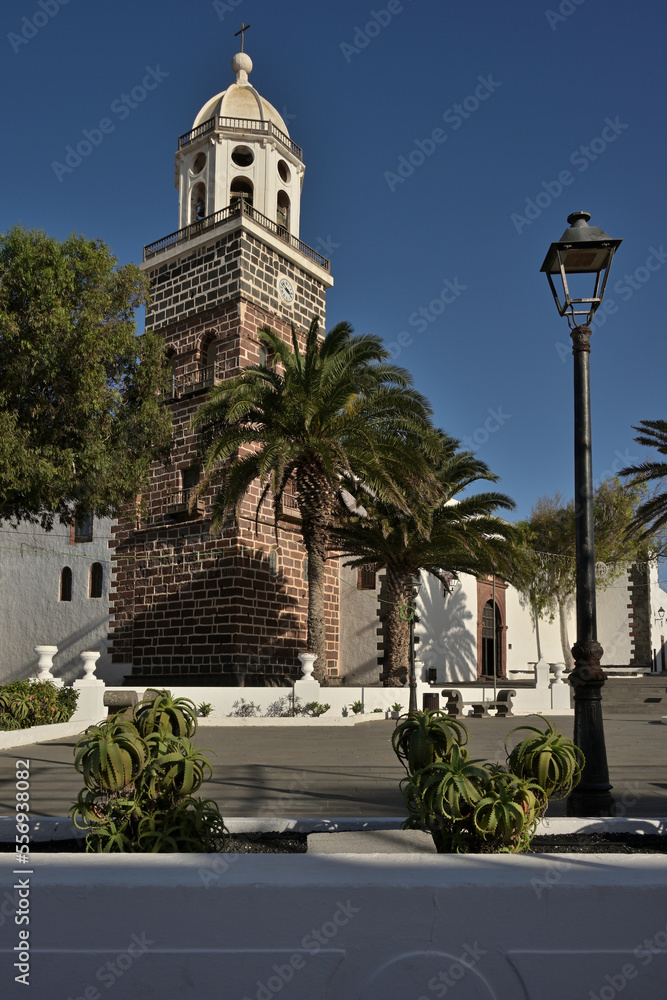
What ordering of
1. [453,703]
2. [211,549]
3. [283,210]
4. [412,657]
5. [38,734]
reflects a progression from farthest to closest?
1. [283,210]
2. [211,549]
3. [453,703]
4. [412,657]
5. [38,734]

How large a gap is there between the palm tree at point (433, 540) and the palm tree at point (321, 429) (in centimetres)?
161

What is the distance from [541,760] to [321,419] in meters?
14.6

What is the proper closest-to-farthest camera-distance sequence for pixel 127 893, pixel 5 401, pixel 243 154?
1. pixel 127 893
2. pixel 5 401
3. pixel 243 154

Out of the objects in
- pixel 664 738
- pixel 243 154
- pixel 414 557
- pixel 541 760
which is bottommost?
pixel 664 738

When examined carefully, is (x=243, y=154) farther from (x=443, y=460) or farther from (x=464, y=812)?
(x=464, y=812)

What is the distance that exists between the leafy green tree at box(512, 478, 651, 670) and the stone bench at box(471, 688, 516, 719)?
11161mm

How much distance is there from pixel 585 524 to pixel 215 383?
20353 millimetres

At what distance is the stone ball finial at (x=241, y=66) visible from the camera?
1110 inches

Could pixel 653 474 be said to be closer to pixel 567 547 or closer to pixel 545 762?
pixel 567 547

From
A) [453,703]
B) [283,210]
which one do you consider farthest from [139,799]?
[283,210]

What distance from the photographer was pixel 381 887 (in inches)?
118

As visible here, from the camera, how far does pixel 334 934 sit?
9.76 ft

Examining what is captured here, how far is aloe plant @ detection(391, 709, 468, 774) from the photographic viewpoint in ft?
14.3

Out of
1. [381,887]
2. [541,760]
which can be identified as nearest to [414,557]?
[541,760]
